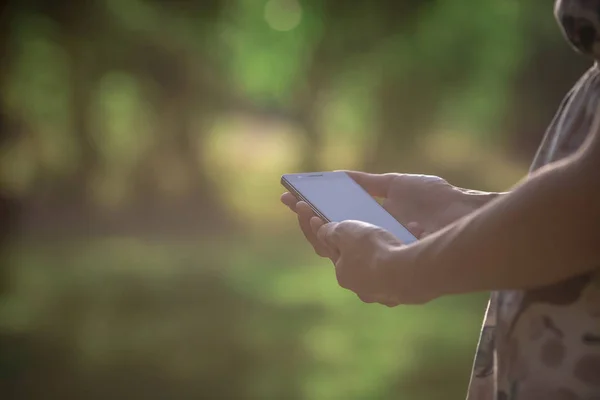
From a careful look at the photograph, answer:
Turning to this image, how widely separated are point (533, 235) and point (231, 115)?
2.08m

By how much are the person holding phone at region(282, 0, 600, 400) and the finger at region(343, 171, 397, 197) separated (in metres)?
0.26

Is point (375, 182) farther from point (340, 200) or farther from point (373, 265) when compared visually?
point (373, 265)

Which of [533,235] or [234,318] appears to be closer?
[533,235]

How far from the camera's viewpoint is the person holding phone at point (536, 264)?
390 mm

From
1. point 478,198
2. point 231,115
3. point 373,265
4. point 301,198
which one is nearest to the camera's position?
point 373,265

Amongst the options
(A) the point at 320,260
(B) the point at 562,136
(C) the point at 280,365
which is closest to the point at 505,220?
(B) the point at 562,136

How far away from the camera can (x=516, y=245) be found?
1.31 ft

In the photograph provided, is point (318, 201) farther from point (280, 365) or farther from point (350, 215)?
point (280, 365)


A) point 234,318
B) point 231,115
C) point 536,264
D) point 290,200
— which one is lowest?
point 234,318

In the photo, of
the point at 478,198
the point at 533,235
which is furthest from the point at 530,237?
the point at 478,198

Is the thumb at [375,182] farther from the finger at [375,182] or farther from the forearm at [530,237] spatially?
the forearm at [530,237]

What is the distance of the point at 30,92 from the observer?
92.7 inches

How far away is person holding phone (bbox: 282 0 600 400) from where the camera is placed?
0.39m

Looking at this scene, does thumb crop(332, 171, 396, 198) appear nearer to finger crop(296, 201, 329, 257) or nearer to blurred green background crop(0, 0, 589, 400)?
finger crop(296, 201, 329, 257)
